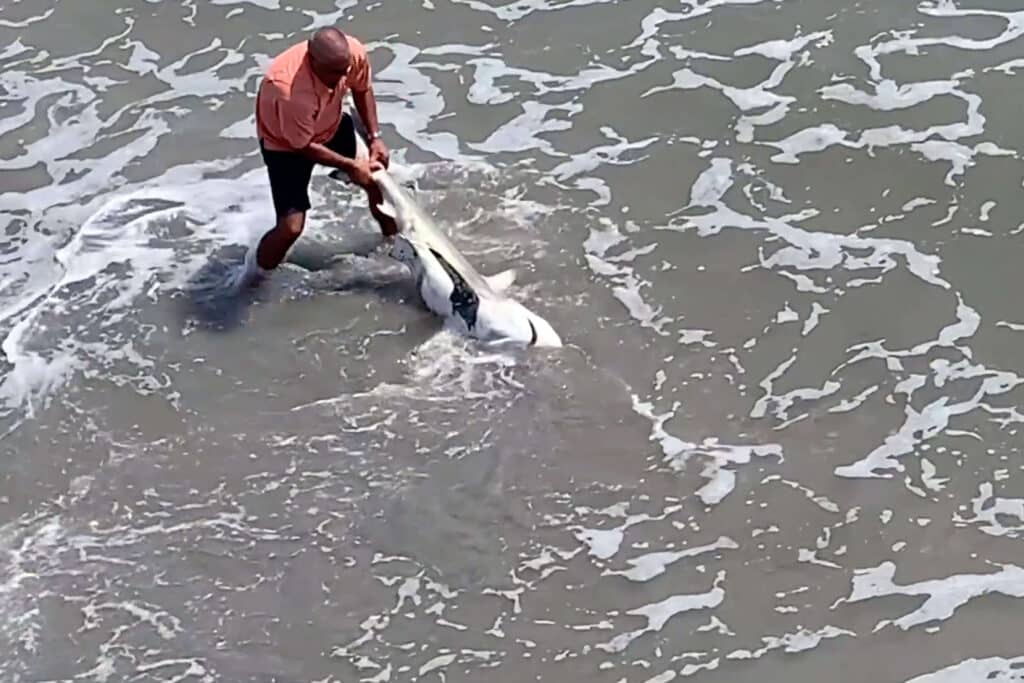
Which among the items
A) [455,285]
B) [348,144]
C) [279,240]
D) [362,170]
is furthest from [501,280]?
[279,240]

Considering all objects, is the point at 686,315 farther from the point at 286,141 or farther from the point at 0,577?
the point at 0,577

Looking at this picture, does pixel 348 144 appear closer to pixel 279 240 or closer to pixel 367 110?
pixel 367 110

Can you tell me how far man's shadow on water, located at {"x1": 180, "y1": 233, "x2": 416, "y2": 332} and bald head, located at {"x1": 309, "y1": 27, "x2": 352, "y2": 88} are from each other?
1.53 meters

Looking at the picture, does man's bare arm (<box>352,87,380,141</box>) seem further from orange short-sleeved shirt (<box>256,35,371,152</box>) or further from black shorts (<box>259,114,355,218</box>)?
orange short-sleeved shirt (<box>256,35,371,152</box>)

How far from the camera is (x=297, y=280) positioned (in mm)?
9359

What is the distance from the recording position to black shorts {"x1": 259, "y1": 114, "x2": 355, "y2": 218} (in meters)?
8.72

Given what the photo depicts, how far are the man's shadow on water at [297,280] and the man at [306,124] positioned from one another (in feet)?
0.58

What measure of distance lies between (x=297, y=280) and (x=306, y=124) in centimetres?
128

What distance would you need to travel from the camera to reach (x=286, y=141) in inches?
336

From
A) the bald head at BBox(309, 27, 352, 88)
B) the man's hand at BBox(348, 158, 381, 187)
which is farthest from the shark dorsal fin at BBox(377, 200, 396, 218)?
the bald head at BBox(309, 27, 352, 88)

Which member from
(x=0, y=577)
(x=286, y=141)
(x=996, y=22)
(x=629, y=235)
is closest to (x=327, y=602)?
(x=0, y=577)

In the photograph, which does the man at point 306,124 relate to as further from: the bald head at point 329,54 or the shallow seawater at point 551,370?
the shallow seawater at point 551,370

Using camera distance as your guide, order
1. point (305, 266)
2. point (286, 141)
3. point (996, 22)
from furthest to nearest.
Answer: point (996, 22) < point (305, 266) < point (286, 141)

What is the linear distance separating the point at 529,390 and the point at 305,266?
6.67 feet
